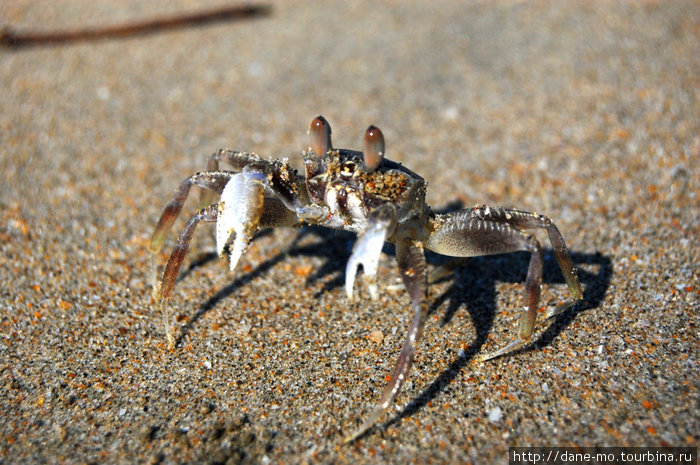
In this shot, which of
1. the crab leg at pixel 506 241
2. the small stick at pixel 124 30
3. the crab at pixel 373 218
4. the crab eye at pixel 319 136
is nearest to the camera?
the crab at pixel 373 218

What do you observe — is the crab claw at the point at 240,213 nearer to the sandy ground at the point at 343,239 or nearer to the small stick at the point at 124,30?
the sandy ground at the point at 343,239

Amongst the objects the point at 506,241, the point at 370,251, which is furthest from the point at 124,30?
the point at 506,241

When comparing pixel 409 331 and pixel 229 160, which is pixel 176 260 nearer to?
pixel 229 160

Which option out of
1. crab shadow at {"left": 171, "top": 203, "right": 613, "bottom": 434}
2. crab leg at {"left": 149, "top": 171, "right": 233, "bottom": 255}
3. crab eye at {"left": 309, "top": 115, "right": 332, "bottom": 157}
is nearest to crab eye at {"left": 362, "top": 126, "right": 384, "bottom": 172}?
crab eye at {"left": 309, "top": 115, "right": 332, "bottom": 157}

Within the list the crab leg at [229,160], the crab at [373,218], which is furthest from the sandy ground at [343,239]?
the crab leg at [229,160]

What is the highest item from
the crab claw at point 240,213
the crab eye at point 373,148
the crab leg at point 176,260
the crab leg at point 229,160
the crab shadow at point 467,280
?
the crab eye at point 373,148

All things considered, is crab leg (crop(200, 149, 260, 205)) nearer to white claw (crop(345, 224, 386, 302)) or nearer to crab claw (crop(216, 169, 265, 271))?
crab claw (crop(216, 169, 265, 271))

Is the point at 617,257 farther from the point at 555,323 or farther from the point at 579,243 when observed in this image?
the point at 555,323
